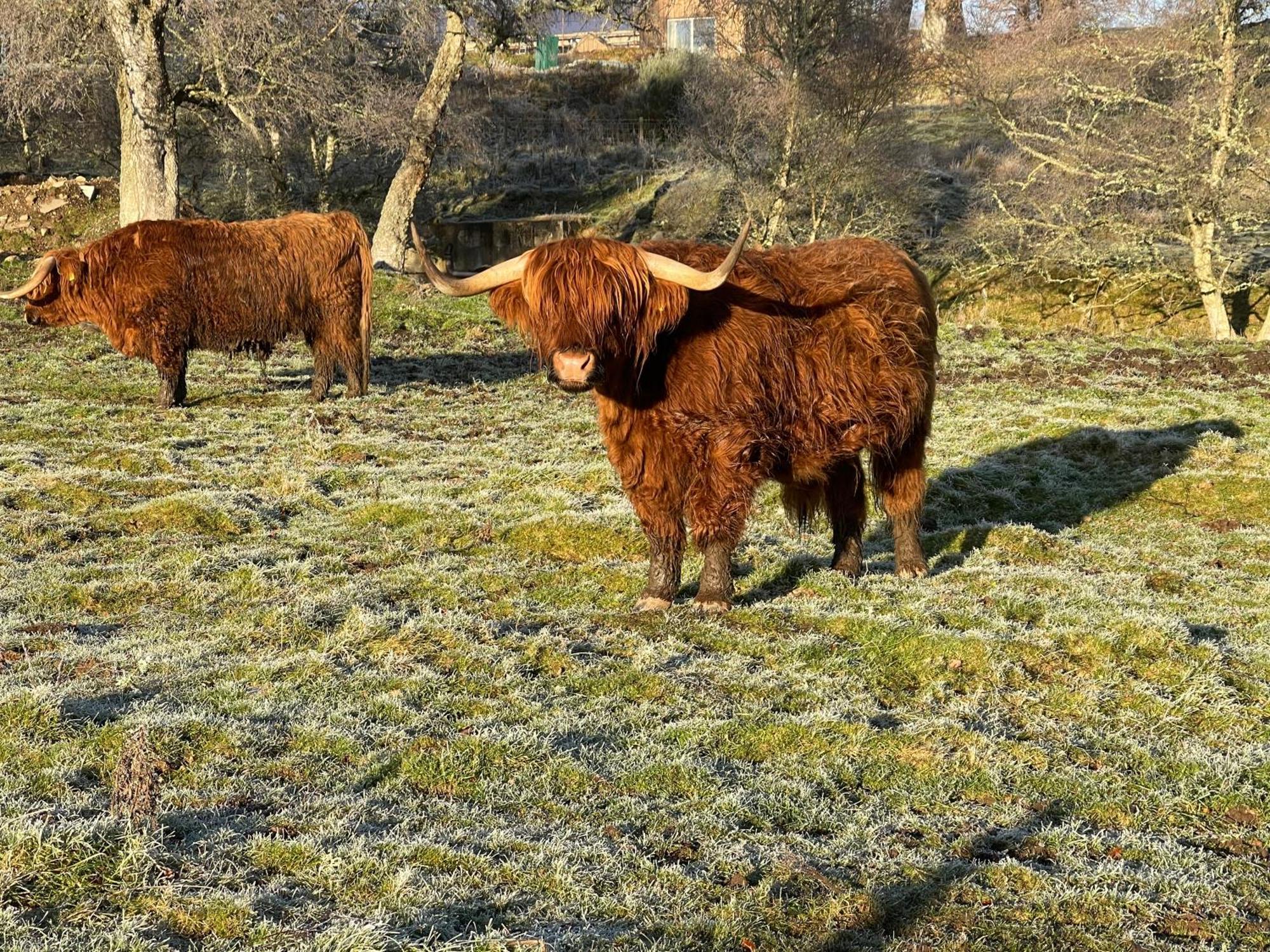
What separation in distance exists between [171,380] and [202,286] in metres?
1.01

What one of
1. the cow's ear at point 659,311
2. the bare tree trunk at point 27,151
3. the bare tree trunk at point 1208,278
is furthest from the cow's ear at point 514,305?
the bare tree trunk at point 27,151

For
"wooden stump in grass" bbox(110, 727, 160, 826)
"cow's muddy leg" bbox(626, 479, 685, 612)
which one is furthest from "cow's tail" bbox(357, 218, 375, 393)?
"wooden stump in grass" bbox(110, 727, 160, 826)

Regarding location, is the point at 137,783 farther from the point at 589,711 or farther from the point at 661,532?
the point at 661,532

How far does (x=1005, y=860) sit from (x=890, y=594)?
318 centimetres

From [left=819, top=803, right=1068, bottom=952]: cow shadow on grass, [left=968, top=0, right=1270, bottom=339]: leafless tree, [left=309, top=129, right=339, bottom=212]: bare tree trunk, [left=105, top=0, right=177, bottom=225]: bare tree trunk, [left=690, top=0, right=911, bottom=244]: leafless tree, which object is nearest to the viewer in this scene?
[left=819, top=803, right=1068, bottom=952]: cow shadow on grass

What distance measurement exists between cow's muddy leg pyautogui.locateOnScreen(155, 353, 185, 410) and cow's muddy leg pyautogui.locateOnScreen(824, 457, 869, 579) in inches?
293

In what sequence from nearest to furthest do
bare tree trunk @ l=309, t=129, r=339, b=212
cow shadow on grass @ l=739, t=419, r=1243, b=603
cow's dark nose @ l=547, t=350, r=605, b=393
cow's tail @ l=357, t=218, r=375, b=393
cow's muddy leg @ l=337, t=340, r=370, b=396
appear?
cow's dark nose @ l=547, t=350, r=605, b=393
cow shadow on grass @ l=739, t=419, r=1243, b=603
cow's tail @ l=357, t=218, r=375, b=393
cow's muddy leg @ l=337, t=340, r=370, b=396
bare tree trunk @ l=309, t=129, r=339, b=212

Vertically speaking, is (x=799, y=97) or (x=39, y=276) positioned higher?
(x=799, y=97)

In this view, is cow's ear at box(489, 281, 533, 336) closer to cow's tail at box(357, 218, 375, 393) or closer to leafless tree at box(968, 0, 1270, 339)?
cow's tail at box(357, 218, 375, 393)

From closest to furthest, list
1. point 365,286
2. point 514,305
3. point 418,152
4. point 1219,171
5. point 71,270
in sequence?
point 514,305, point 71,270, point 365,286, point 1219,171, point 418,152

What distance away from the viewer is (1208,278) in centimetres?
1866

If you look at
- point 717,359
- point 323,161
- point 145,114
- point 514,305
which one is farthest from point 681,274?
point 323,161

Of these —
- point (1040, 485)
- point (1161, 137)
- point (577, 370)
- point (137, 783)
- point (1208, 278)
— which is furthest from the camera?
point (1161, 137)

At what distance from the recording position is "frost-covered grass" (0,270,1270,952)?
3.42 metres
